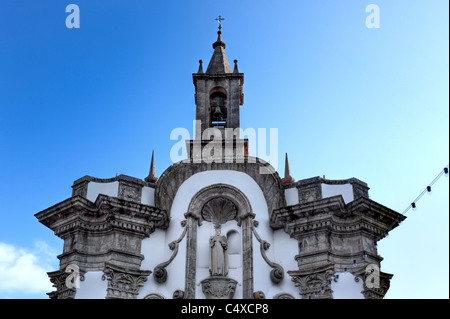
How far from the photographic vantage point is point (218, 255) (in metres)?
16.6

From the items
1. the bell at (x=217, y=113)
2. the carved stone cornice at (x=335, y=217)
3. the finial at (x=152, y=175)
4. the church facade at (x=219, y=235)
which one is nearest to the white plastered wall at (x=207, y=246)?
the church facade at (x=219, y=235)

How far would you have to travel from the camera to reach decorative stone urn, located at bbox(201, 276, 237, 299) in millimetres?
16141

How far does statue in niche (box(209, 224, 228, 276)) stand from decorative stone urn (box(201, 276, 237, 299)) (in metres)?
0.20

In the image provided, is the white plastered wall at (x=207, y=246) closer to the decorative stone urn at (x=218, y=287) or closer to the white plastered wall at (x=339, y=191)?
the decorative stone urn at (x=218, y=287)

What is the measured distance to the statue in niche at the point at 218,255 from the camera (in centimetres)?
1647

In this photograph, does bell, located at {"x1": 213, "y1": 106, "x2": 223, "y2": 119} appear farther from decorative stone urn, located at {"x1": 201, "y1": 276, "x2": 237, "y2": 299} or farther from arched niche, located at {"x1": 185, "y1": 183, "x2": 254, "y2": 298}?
decorative stone urn, located at {"x1": 201, "y1": 276, "x2": 237, "y2": 299}

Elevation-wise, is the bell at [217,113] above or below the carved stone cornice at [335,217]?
above

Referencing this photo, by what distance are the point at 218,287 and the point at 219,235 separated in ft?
5.12

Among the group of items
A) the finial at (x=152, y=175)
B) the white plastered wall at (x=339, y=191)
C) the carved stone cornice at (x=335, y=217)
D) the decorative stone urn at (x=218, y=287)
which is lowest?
the decorative stone urn at (x=218, y=287)

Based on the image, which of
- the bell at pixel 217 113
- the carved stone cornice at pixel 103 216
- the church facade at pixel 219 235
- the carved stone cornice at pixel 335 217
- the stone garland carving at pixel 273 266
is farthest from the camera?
the bell at pixel 217 113

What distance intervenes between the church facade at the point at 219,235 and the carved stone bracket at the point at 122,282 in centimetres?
3
